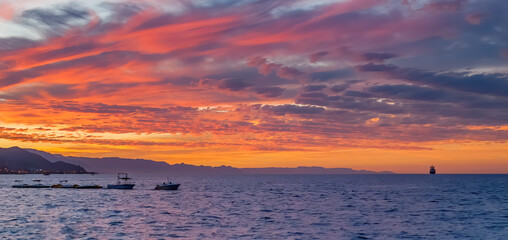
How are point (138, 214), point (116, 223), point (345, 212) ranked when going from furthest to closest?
point (345, 212)
point (138, 214)
point (116, 223)

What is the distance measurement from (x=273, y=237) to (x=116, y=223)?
26666mm

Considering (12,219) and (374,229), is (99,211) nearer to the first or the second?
(12,219)

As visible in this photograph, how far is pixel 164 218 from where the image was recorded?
79.0 metres

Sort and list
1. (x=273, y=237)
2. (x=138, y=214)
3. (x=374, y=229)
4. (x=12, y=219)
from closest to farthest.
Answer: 1. (x=273, y=237)
2. (x=374, y=229)
3. (x=12, y=219)
4. (x=138, y=214)

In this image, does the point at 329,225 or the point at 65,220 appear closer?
the point at 329,225

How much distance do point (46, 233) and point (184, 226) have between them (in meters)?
18.4

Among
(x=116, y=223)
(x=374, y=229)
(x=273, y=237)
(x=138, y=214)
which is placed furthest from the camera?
(x=138, y=214)

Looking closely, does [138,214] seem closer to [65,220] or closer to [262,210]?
[65,220]

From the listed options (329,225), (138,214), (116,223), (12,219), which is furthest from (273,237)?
(12,219)

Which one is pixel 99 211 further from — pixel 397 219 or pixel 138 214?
pixel 397 219

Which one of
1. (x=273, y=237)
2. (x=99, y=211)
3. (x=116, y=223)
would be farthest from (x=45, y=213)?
(x=273, y=237)

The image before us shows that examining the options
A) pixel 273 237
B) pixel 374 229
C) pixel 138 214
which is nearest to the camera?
pixel 273 237

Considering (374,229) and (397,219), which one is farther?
(397,219)

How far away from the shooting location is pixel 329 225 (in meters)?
69.7
